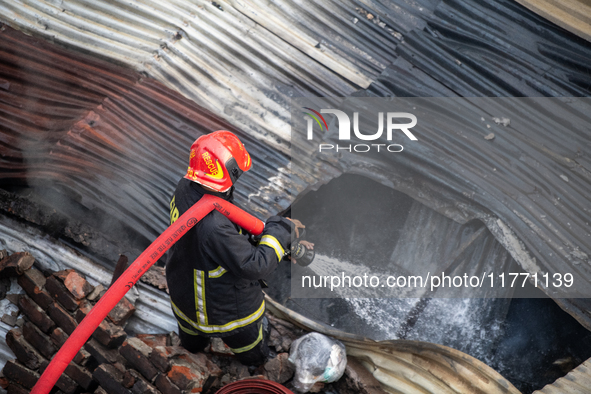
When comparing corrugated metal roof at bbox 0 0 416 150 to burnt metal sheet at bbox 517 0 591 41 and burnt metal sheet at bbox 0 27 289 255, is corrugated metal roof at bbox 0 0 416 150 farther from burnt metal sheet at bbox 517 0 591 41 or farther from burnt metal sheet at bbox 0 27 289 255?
burnt metal sheet at bbox 517 0 591 41

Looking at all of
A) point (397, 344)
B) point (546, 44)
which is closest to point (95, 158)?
point (397, 344)

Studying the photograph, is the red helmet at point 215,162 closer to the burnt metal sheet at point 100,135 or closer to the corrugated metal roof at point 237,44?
the burnt metal sheet at point 100,135

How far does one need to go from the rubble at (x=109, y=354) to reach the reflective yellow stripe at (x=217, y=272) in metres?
0.82

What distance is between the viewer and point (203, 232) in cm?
221

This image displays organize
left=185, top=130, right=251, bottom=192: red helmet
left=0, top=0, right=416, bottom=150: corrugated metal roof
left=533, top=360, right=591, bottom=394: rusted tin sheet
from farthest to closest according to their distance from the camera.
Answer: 1. left=0, top=0, right=416, bottom=150: corrugated metal roof
2. left=533, top=360, right=591, bottom=394: rusted tin sheet
3. left=185, top=130, right=251, bottom=192: red helmet

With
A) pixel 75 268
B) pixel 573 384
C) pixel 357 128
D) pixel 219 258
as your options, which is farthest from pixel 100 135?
pixel 573 384

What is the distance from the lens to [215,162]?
2.19 metres

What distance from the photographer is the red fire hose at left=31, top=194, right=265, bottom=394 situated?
2.03 meters

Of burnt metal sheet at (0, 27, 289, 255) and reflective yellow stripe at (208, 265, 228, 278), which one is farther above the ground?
burnt metal sheet at (0, 27, 289, 255)

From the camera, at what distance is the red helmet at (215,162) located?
2.19 m

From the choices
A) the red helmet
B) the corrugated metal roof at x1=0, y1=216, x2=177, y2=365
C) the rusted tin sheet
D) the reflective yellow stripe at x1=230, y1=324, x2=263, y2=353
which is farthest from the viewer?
the corrugated metal roof at x1=0, y1=216, x2=177, y2=365

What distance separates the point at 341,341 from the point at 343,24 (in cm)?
261

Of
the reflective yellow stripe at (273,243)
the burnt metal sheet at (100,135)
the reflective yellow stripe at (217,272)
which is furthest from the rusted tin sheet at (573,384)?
the burnt metal sheet at (100,135)

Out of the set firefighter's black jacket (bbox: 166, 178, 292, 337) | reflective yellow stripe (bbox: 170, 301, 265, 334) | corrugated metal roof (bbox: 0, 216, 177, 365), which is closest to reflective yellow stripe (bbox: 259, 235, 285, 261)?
firefighter's black jacket (bbox: 166, 178, 292, 337)
